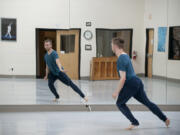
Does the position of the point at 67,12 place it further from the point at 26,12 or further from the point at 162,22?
the point at 162,22

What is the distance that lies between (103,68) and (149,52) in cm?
131

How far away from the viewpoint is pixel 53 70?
6961 millimetres

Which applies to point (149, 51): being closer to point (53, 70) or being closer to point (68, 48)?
point (68, 48)

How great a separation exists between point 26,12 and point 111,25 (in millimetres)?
1954

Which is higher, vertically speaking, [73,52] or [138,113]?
[73,52]

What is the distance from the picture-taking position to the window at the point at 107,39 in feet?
23.2

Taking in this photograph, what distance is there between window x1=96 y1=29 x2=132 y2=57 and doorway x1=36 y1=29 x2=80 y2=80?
0.48 metres

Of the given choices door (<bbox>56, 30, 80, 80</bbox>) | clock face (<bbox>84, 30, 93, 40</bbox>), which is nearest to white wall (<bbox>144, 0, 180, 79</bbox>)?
clock face (<bbox>84, 30, 93, 40</bbox>)

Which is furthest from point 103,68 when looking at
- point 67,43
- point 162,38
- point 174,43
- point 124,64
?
point 124,64

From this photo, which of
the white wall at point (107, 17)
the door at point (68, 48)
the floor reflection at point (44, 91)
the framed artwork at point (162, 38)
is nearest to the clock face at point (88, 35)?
the white wall at point (107, 17)

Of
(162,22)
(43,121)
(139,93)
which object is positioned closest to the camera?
(139,93)

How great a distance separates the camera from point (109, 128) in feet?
16.9

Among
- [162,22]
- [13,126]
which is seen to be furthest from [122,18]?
[13,126]

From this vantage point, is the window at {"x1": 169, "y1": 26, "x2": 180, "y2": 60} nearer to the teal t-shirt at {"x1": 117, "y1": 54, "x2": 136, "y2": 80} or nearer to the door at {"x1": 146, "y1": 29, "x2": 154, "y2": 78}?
the door at {"x1": 146, "y1": 29, "x2": 154, "y2": 78}
